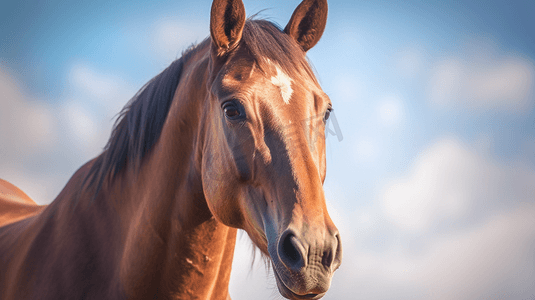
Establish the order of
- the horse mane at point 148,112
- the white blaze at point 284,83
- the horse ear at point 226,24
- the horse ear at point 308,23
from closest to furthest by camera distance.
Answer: the white blaze at point 284,83 → the horse ear at point 226,24 → the horse mane at point 148,112 → the horse ear at point 308,23

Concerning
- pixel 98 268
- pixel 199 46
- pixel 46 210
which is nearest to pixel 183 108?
pixel 199 46

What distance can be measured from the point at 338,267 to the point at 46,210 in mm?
2414

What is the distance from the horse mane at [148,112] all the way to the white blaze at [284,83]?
0.85 ft

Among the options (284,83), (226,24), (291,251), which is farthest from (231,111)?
(291,251)

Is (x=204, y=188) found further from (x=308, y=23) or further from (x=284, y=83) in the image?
(x=308, y=23)

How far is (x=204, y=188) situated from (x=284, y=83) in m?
0.78

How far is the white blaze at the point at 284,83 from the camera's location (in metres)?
2.09

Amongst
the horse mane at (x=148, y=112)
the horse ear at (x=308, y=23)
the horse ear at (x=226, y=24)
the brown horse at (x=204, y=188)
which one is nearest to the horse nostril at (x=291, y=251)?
the brown horse at (x=204, y=188)

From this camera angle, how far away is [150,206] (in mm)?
2465

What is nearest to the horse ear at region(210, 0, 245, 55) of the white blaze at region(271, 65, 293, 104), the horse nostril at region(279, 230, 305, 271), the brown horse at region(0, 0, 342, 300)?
the brown horse at region(0, 0, 342, 300)

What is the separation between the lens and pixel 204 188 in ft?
7.36

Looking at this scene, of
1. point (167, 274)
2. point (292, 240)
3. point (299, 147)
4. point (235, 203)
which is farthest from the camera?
point (167, 274)

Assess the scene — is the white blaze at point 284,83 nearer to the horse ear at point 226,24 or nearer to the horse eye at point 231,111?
the horse eye at point 231,111

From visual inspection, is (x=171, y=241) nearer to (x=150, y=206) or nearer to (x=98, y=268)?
(x=150, y=206)
